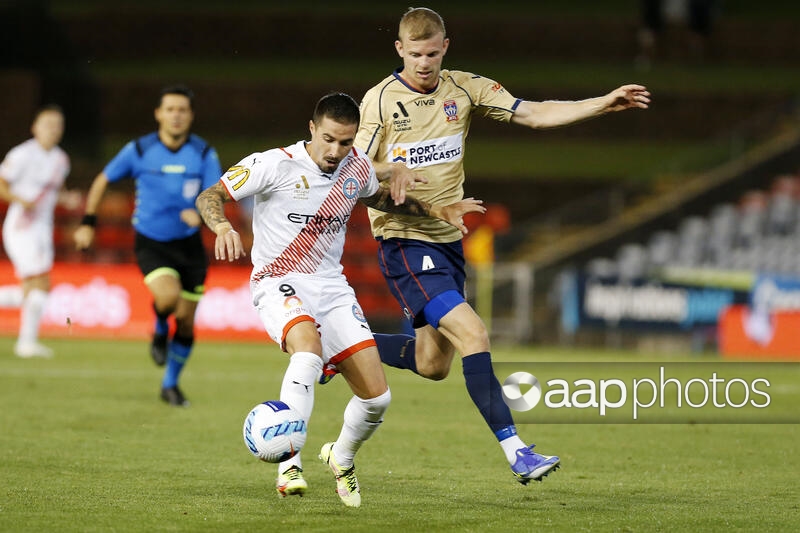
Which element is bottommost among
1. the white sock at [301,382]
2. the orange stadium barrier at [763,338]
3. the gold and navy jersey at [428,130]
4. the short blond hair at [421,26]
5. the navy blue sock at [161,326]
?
the orange stadium barrier at [763,338]

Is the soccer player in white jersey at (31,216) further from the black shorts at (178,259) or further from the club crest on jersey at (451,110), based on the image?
the club crest on jersey at (451,110)

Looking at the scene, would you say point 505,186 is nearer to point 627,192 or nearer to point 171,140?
point 627,192

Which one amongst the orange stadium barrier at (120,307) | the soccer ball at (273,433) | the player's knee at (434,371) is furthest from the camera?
the orange stadium barrier at (120,307)

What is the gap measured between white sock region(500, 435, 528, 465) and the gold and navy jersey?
147 centimetres

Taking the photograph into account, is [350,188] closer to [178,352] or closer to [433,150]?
[433,150]

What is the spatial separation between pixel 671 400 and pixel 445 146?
17.8 feet

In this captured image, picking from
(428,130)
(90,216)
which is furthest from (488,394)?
(90,216)

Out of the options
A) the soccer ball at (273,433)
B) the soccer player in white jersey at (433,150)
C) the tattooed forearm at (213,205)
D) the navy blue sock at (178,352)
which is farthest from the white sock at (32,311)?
the soccer ball at (273,433)

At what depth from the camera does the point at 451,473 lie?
24.3 feet

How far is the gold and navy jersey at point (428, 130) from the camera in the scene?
24.0ft

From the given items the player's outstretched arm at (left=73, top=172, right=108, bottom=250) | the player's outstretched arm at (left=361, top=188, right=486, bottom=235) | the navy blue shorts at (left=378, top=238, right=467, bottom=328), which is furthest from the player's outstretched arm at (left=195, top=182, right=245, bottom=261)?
the player's outstretched arm at (left=73, top=172, right=108, bottom=250)

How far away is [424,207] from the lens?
7074 millimetres

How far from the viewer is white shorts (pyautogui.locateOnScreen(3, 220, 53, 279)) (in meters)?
14.7

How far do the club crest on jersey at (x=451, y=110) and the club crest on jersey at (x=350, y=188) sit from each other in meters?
0.99
